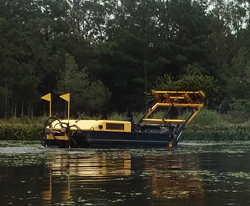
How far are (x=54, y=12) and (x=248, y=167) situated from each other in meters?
55.7

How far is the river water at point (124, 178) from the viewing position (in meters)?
11.3

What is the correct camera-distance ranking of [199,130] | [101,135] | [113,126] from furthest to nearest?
[199,130] < [113,126] < [101,135]

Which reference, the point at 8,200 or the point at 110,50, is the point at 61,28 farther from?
the point at 8,200

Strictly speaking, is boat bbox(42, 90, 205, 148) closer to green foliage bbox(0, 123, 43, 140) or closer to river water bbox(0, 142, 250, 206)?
river water bbox(0, 142, 250, 206)

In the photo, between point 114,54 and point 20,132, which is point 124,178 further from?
point 114,54

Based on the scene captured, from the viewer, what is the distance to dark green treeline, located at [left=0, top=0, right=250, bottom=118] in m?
53.4

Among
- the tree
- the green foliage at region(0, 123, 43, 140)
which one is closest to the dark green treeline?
the tree

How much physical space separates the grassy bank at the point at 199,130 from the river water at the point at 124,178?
30.1 ft

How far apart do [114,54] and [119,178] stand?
50.8m

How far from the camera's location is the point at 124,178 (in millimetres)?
14430

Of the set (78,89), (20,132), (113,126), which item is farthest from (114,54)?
(113,126)

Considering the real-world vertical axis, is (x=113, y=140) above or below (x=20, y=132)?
below

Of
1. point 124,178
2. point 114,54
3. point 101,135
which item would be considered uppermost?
point 114,54

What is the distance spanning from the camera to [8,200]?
11.2 meters
